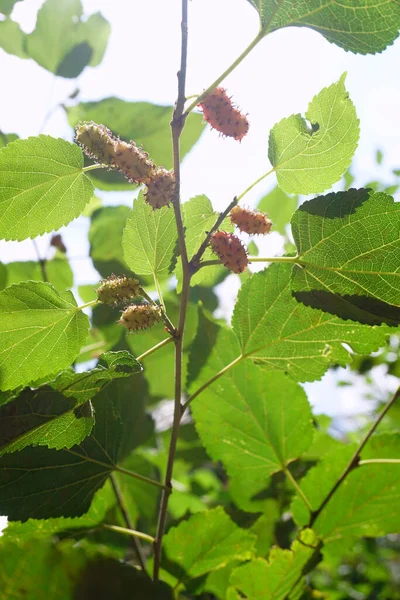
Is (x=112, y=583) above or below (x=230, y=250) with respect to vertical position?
below

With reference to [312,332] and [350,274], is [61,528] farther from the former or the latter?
[350,274]

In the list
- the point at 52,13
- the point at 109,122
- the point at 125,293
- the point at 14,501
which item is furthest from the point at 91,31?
the point at 14,501

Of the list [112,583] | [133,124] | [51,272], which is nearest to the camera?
[112,583]

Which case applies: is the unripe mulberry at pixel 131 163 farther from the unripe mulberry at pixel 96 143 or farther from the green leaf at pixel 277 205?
the green leaf at pixel 277 205

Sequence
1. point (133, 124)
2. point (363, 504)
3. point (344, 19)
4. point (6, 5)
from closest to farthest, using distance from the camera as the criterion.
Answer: point (344, 19) < point (363, 504) < point (6, 5) < point (133, 124)

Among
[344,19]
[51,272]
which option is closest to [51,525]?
[51,272]

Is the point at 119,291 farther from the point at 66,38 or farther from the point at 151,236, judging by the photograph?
the point at 66,38
